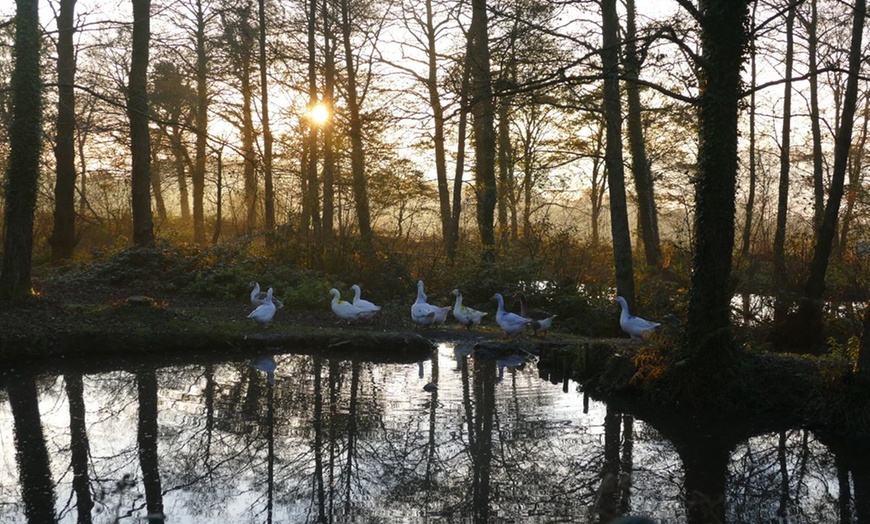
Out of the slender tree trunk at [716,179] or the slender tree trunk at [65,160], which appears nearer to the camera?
the slender tree trunk at [716,179]

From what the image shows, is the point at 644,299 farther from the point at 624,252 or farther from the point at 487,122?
the point at 487,122

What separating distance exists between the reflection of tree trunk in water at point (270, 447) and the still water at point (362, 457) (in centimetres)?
2

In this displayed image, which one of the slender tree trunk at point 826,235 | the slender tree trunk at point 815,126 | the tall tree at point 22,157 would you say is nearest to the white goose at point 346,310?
the tall tree at point 22,157

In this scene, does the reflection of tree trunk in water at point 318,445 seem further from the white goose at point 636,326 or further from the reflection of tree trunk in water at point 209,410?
the white goose at point 636,326

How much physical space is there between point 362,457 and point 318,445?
57 centimetres

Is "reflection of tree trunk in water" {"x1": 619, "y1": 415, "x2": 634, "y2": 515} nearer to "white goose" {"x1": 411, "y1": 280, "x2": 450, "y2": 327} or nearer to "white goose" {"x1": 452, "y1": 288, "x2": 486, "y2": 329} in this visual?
"white goose" {"x1": 411, "y1": 280, "x2": 450, "y2": 327}

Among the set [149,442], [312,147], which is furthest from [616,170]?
[312,147]

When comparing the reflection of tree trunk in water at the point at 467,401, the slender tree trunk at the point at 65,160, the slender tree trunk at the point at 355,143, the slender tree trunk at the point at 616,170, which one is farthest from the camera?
the slender tree trunk at the point at 355,143

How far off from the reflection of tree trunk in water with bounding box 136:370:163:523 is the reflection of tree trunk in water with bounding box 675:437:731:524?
13.8ft

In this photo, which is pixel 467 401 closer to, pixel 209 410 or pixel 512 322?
pixel 209 410

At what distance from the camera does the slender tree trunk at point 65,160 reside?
21.9 m

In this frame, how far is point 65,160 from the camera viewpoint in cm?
2273

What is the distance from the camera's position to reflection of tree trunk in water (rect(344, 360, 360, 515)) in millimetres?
6708

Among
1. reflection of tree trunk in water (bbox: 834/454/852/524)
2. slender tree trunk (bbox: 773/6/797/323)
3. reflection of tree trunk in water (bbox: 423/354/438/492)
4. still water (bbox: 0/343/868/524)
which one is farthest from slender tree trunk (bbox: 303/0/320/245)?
reflection of tree trunk in water (bbox: 834/454/852/524)
